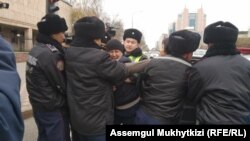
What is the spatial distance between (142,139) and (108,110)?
1.61ft

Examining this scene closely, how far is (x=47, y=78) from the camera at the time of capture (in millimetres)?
3445

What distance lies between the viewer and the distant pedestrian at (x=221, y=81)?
2.93 m

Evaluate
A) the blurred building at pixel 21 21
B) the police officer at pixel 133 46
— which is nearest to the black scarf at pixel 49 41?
the police officer at pixel 133 46

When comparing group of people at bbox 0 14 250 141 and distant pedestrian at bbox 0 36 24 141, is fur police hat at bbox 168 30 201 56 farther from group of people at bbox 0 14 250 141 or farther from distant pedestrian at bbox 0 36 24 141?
distant pedestrian at bbox 0 36 24 141

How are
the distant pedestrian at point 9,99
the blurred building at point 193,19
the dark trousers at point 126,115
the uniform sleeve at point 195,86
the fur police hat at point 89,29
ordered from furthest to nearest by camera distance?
the blurred building at point 193,19, the dark trousers at point 126,115, the fur police hat at point 89,29, the uniform sleeve at point 195,86, the distant pedestrian at point 9,99

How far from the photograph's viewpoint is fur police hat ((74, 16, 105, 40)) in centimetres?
332

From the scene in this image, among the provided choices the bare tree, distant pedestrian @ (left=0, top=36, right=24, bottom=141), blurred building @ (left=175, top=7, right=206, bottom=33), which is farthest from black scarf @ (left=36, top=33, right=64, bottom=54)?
blurred building @ (left=175, top=7, right=206, bottom=33)

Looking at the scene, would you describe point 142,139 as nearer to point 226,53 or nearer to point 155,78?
point 155,78

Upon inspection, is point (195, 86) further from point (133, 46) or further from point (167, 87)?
point (133, 46)

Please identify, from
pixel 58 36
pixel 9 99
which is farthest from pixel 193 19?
pixel 9 99

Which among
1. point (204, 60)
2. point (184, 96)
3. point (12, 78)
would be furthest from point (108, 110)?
point (12, 78)

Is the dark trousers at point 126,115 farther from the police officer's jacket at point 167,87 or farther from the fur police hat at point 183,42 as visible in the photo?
the fur police hat at point 183,42

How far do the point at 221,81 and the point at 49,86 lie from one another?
5.40ft

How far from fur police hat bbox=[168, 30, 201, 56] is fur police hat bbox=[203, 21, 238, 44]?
0.16m
